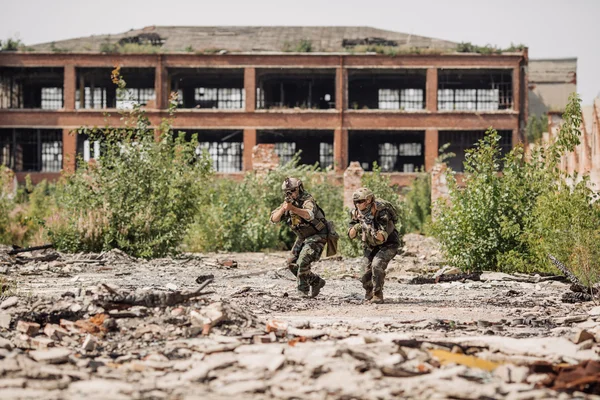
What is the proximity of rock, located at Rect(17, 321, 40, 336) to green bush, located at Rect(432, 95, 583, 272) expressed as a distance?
9.49 m

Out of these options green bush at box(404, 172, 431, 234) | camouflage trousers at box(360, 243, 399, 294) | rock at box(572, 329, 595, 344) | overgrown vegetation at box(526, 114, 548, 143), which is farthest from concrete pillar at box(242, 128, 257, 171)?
rock at box(572, 329, 595, 344)

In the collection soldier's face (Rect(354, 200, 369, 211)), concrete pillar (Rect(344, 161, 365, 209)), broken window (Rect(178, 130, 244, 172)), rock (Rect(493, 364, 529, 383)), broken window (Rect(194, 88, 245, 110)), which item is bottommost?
rock (Rect(493, 364, 529, 383))

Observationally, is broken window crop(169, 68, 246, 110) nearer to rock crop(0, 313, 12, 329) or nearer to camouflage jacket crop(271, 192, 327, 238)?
camouflage jacket crop(271, 192, 327, 238)

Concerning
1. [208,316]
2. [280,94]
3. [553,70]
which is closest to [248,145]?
[280,94]

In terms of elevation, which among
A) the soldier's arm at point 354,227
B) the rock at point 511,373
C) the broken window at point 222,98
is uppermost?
the broken window at point 222,98

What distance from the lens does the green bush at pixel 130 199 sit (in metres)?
19.9

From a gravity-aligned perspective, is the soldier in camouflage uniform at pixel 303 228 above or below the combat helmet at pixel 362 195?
below

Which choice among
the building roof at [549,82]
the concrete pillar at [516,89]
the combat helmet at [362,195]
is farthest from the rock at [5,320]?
the building roof at [549,82]

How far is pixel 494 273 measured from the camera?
51.4ft

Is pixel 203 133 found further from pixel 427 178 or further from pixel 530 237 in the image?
pixel 530 237

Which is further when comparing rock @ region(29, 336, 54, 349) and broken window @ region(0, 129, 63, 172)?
broken window @ region(0, 129, 63, 172)

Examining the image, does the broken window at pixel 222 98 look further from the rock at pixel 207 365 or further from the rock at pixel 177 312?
the rock at pixel 207 365

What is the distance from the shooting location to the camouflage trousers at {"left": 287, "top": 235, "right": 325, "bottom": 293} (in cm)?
1209

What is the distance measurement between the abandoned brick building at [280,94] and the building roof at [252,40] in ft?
0.39
